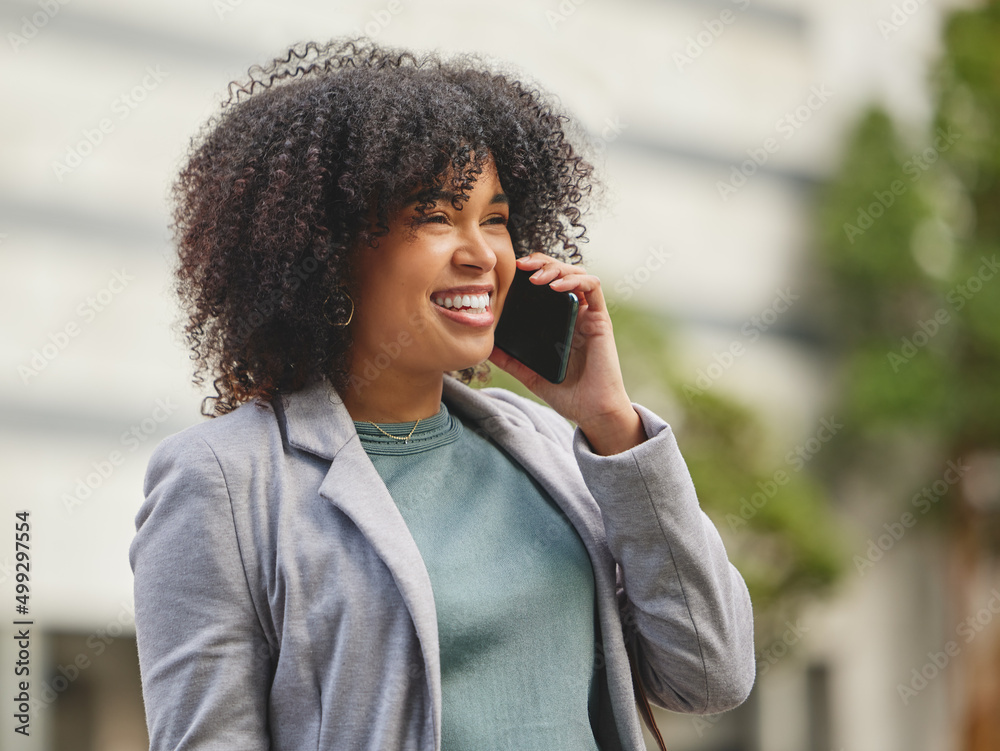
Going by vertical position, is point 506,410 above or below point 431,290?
below

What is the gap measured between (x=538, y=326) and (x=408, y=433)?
265 millimetres

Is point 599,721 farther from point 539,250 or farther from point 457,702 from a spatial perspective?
point 539,250

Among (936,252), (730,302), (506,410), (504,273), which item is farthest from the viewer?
(730,302)

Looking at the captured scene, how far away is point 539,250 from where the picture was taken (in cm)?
194

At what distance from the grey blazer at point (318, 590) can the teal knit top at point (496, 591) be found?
63 millimetres

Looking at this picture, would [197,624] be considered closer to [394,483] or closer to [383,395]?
[394,483]

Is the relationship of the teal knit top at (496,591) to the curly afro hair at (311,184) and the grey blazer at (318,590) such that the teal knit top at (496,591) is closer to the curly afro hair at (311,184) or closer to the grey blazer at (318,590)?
the grey blazer at (318,590)

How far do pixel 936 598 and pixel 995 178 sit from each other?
4.22m

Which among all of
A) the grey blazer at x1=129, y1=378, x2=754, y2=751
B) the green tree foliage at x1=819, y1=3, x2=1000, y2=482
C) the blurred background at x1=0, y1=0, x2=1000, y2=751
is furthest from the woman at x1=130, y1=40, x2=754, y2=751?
the green tree foliage at x1=819, y1=3, x2=1000, y2=482

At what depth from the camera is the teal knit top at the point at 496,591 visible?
1.52 m

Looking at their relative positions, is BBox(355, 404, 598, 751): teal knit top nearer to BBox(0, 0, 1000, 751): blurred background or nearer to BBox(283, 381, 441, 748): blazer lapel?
BBox(283, 381, 441, 748): blazer lapel

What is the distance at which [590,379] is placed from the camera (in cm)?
→ 170

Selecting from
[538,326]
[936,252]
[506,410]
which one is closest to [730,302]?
[936,252]

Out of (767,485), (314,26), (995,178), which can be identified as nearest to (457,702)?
(767,485)
